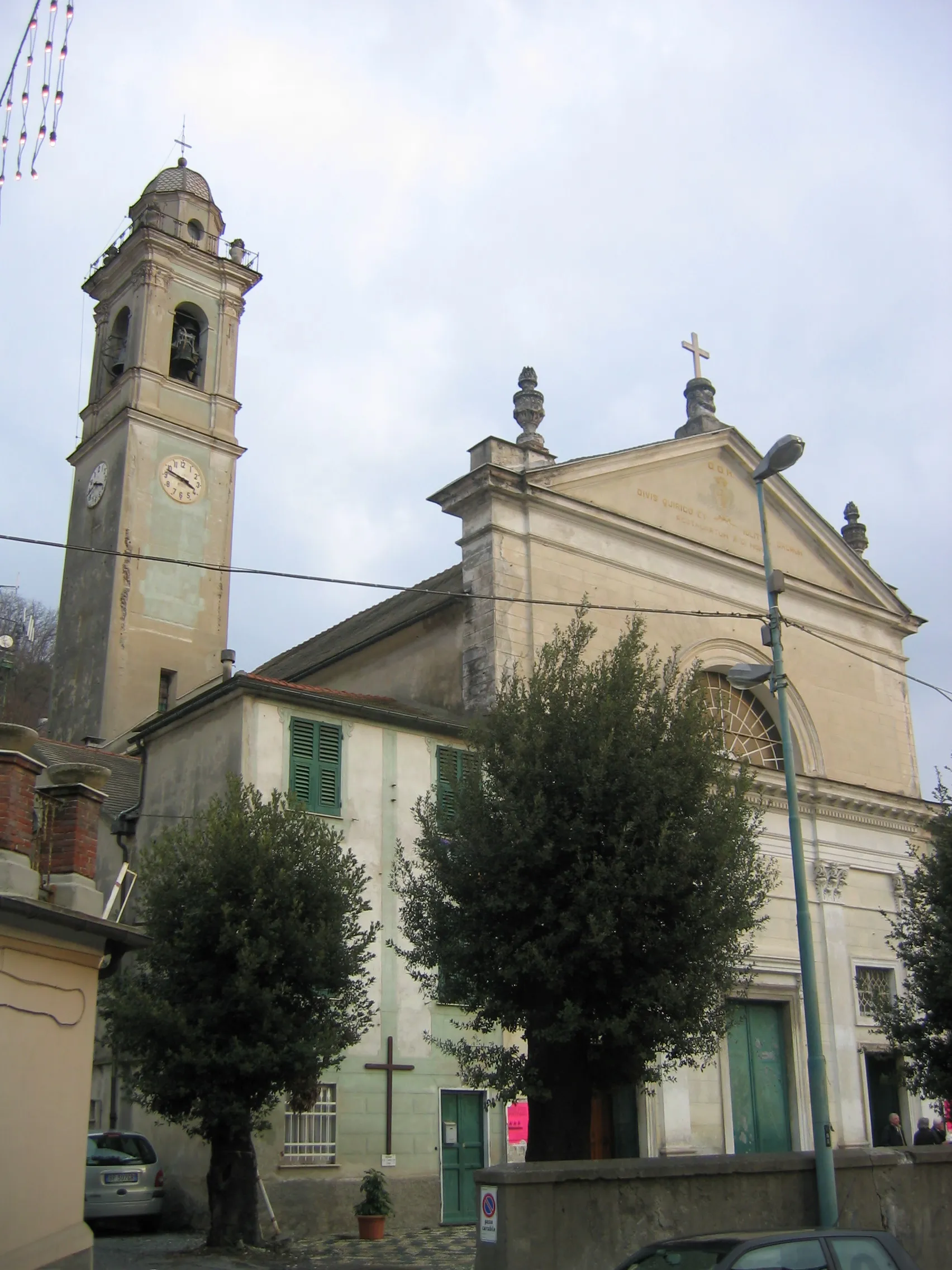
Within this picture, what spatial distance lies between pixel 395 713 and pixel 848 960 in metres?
10.4

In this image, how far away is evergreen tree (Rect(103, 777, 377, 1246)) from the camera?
1327 cm

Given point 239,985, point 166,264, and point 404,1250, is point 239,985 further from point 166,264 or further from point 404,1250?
point 166,264

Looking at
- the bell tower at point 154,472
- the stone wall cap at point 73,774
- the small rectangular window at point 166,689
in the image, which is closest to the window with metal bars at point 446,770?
the stone wall cap at point 73,774

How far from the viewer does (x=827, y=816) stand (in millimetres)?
23953

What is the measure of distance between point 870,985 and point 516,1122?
346 inches

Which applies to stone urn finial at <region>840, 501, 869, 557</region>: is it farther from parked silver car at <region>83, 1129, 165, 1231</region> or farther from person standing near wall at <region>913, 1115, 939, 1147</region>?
parked silver car at <region>83, 1129, 165, 1231</region>

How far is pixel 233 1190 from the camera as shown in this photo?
44.9 feet

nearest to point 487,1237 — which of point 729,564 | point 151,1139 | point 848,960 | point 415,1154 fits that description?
point 415,1154

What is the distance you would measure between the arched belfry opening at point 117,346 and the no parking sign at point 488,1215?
28091 millimetres

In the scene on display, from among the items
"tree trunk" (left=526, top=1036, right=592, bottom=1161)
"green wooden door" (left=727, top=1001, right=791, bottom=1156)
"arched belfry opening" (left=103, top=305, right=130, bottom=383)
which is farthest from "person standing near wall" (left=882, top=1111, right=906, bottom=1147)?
"arched belfry opening" (left=103, top=305, right=130, bottom=383)

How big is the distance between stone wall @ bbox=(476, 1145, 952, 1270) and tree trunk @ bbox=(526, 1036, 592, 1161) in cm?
123

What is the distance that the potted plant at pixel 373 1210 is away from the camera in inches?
581

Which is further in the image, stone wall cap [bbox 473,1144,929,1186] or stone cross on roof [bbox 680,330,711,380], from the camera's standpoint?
stone cross on roof [bbox 680,330,711,380]

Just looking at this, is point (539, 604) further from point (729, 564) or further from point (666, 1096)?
point (666, 1096)
